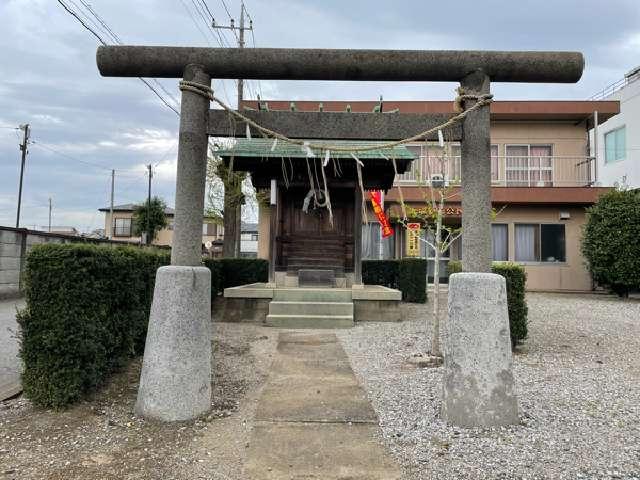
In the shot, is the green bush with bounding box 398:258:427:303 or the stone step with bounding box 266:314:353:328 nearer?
the stone step with bounding box 266:314:353:328

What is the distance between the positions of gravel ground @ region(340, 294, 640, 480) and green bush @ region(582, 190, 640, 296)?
603 cm

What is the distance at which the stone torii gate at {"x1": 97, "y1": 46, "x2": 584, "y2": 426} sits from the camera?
3.71 metres

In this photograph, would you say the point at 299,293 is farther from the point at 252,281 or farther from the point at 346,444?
the point at 346,444

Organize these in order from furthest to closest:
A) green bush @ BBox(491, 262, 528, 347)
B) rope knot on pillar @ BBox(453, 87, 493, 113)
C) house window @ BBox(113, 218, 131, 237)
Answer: house window @ BBox(113, 218, 131, 237), green bush @ BBox(491, 262, 528, 347), rope knot on pillar @ BBox(453, 87, 493, 113)

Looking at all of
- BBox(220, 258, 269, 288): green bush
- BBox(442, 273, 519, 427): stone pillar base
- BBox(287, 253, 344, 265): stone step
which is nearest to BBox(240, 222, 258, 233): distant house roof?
BBox(220, 258, 269, 288): green bush

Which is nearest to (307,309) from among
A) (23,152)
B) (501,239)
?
(501,239)

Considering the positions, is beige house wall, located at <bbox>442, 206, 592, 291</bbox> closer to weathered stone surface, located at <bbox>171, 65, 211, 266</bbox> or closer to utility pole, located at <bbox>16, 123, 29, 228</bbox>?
weathered stone surface, located at <bbox>171, 65, 211, 266</bbox>

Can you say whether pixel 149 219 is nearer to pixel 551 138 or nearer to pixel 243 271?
pixel 243 271

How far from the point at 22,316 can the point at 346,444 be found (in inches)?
116

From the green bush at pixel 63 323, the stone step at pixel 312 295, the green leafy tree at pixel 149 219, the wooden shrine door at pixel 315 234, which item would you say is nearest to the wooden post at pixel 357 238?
the wooden shrine door at pixel 315 234

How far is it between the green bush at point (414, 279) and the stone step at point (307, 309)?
4088 mm

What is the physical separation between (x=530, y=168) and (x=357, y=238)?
10.5 m

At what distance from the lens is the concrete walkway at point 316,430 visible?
299cm

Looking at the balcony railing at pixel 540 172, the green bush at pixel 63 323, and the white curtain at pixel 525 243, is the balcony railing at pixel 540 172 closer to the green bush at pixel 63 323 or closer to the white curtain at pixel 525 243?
the white curtain at pixel 525 243
